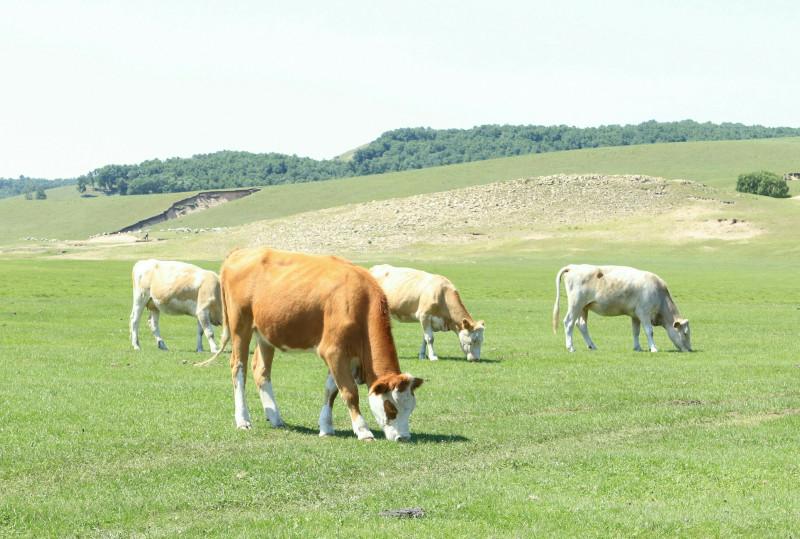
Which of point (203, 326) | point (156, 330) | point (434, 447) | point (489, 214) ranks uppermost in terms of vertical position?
point (434, 447)

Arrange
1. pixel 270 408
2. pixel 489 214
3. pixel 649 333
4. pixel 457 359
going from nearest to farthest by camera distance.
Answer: pixel 270 408 → pixel 457 359 → pixel 649 333 → pixel 489 214

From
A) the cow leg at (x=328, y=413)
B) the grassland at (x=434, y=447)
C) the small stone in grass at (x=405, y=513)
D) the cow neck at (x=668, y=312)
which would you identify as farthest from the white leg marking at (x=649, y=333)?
the small stone in grass at (x=405, y=513)

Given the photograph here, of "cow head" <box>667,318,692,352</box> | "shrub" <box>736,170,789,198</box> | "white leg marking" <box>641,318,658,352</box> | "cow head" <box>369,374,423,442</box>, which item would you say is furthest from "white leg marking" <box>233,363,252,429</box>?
"shrub" <box>736,170,789,198</box>

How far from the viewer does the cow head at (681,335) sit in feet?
101

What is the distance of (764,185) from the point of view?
534 feet

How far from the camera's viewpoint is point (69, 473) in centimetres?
1351

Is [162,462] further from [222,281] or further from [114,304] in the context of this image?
[114,304]

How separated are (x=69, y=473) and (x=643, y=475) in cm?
689

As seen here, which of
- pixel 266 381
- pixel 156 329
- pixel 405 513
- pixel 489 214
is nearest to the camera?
pixel 405 513

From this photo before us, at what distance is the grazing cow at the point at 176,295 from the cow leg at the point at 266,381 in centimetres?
1252

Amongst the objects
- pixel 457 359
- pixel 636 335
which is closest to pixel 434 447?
pixel 457 359

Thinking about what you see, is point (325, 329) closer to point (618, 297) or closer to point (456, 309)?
point (456, 309)

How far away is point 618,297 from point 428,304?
617 centimetres

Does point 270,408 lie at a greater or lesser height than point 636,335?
greater
